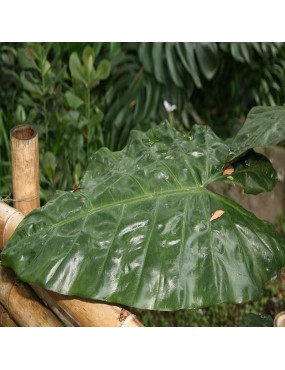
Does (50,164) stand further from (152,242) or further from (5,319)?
(152,242)

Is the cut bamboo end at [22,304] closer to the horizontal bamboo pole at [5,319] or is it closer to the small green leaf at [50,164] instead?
the horizontal bamboo pole at [5,319]

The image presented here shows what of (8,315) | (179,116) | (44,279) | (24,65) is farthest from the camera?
(179,116)

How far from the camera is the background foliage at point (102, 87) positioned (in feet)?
9.50

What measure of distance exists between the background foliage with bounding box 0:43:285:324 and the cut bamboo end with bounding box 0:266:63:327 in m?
1.10

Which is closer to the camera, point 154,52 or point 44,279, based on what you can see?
point 44,279

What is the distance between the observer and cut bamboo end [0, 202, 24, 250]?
1.72 meters

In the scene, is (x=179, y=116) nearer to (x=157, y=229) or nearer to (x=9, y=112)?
(x=9, y=112)

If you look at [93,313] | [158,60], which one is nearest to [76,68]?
[158,60]

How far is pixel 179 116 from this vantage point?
3471 millimetres

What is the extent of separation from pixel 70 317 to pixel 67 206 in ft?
0.94

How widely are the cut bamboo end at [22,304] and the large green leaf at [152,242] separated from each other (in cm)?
25

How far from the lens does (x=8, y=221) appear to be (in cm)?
174

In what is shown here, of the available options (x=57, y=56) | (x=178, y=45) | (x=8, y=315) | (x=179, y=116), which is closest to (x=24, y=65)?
(x=57, y=56)

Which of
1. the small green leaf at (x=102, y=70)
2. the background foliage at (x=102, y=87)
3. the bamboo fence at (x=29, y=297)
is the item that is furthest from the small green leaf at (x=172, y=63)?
the bamboo fence at (x=29, y=297)
